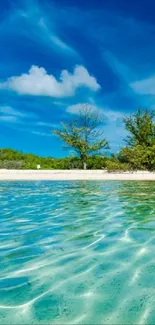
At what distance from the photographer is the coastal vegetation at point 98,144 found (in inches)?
A: 1075

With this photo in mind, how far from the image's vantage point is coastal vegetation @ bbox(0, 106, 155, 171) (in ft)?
89.6

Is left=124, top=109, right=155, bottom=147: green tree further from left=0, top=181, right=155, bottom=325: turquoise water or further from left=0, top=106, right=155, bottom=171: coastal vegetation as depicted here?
left=0, top=181, right=155, bottom=325: turquoise water

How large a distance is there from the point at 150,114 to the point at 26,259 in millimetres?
28448

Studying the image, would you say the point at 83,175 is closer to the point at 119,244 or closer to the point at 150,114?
the point at 150,114

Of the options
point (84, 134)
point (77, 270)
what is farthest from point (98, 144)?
point (77, 270)

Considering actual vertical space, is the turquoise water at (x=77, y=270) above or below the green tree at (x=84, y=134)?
below

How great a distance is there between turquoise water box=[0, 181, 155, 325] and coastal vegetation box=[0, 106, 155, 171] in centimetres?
2175

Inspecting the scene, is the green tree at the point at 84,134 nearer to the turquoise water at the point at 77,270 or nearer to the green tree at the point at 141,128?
the green tree at the point at 141,128

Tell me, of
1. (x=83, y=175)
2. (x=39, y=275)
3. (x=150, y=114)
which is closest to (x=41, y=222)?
(x=39, y=275)

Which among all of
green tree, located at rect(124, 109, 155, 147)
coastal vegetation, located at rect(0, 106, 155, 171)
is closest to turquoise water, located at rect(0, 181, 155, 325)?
coastal vegetation, located at rect(0, 106, 155, 171)

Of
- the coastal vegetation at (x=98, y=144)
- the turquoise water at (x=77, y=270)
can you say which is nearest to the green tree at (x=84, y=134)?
the coastal vegetation at (x=98, y=144)

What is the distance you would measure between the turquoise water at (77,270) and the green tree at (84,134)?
2507 centimetres

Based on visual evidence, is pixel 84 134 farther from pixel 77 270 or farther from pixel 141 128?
pixel 77 270

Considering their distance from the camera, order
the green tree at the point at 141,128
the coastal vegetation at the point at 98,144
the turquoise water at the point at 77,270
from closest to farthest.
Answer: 1. the turquoise water at the point at 77,270
2. the coastal vegetation at the point at 98,144
3. the green tree at the point at 141,128
